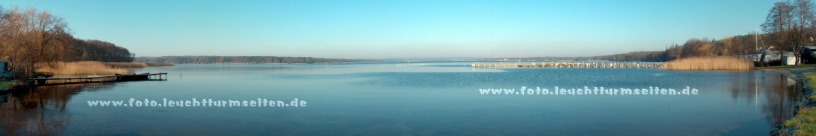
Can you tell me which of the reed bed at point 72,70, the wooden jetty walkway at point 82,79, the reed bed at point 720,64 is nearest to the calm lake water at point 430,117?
the wooden jetty walkway at point 82,79

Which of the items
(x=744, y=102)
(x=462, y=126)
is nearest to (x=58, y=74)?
(x=462, y=126)

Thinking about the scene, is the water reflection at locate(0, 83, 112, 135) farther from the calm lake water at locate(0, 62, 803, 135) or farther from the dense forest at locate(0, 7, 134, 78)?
the dense forest at locate(0, 7, 134, 78)

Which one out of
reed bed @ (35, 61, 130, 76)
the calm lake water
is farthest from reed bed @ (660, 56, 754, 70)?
reed bed @ (35, 61, 130, 76)

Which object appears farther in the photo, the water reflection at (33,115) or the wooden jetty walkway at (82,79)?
the wooden jetty walkway at (82,79)

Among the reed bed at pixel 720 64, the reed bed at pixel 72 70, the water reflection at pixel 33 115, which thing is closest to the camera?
the water reflection at pixel 33 115

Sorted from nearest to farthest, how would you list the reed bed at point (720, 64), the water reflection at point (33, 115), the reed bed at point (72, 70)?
the water reflection at point (33, 115)
the reed bed at point (72, 70)
the reed bed at point (720, 64)

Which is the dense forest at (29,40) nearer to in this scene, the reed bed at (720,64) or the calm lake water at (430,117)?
the calm lake water at (430,117)

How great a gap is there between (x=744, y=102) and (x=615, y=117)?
499 cm

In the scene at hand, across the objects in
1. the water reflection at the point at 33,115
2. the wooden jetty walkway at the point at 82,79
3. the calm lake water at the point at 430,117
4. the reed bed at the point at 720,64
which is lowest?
the calm lake water at the point at 430,117

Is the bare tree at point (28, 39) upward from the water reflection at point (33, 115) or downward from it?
upward

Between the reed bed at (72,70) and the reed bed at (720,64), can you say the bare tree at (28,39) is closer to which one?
the reed bed at (72,70)

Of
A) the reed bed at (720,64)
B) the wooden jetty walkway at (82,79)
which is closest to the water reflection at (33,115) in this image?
the wooden jetty walkway at (82,79)

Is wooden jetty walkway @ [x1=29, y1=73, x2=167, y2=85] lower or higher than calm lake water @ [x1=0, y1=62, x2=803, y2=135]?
higher

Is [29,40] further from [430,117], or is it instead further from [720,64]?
[720,64]
